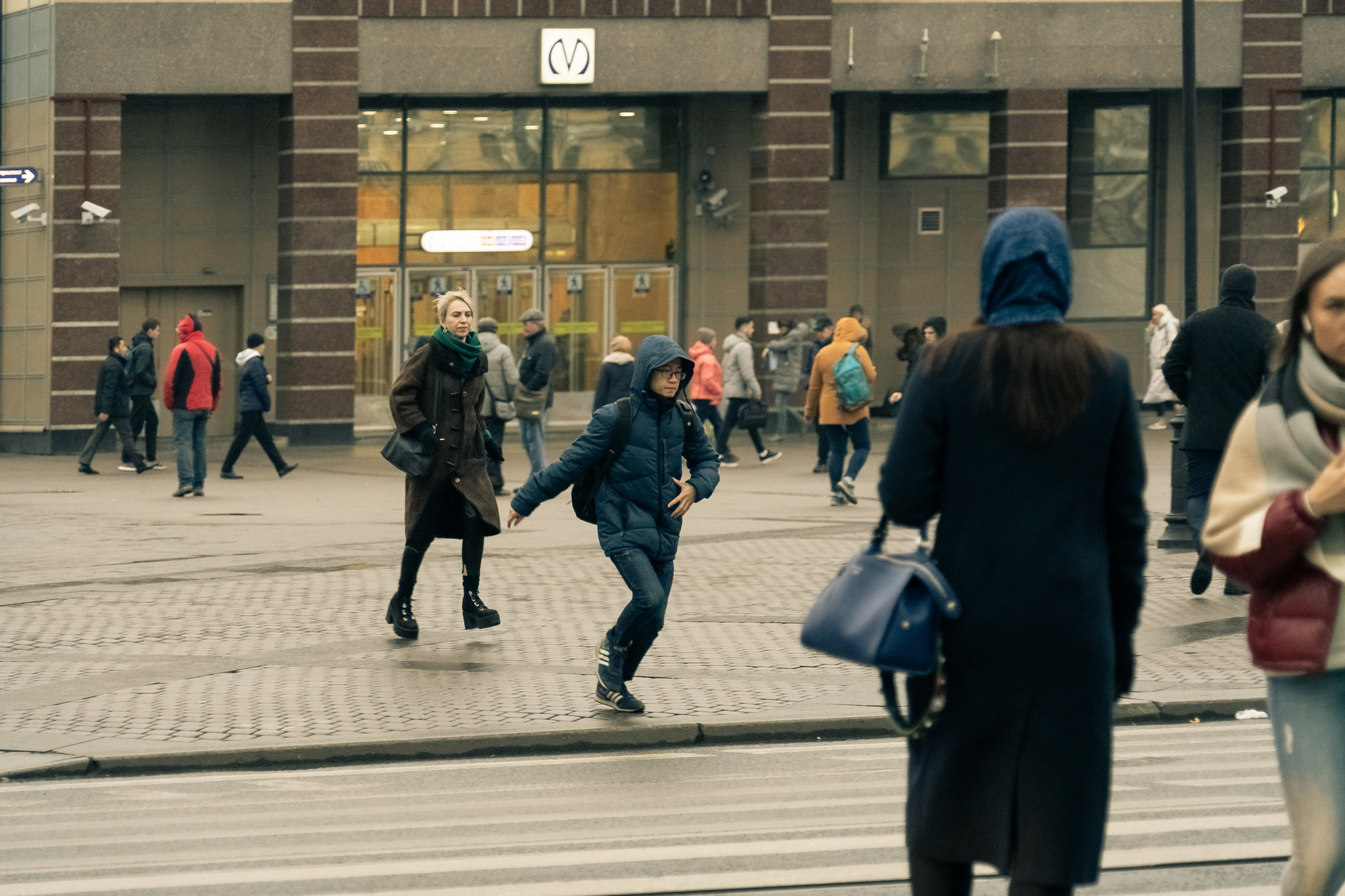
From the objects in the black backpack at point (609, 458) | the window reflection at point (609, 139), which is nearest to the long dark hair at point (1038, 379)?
the black backpack at point (609, 458)

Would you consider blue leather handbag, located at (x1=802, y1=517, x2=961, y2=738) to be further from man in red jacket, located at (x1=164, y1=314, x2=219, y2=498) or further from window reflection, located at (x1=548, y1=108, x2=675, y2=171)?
window reflection, located at (x1=548, y1=108, x2=675, y2=171)

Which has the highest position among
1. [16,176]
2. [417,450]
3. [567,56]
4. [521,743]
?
[567,56]

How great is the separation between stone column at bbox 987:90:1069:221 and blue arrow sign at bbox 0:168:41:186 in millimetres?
13041

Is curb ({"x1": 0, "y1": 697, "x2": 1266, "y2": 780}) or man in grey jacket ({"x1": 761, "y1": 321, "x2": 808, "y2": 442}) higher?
man in grey jacket ({"x1": 761, "y1": 321, "x2": 808, "y2": 442})

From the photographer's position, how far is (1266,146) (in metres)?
28.2

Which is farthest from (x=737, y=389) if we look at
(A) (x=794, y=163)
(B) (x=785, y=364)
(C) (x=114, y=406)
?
(C) (x=114, y=406)

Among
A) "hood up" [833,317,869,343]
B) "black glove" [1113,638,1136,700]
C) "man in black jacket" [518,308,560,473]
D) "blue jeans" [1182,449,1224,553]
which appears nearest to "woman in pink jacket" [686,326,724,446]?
"man in black jacket" [518,308,560,473]

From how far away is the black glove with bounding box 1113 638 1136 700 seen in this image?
12.2 ft

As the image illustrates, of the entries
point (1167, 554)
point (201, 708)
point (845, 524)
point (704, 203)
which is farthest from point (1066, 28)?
point (201, 708)

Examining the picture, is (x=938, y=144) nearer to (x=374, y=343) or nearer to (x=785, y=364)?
(x=785, y=364)

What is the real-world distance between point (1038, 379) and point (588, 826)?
10.1 ft

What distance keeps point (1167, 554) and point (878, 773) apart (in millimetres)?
6852

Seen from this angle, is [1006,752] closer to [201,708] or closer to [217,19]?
[201,708]

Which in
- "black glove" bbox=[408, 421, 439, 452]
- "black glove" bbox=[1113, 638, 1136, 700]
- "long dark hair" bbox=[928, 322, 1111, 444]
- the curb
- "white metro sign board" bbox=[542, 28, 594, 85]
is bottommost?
the curb
